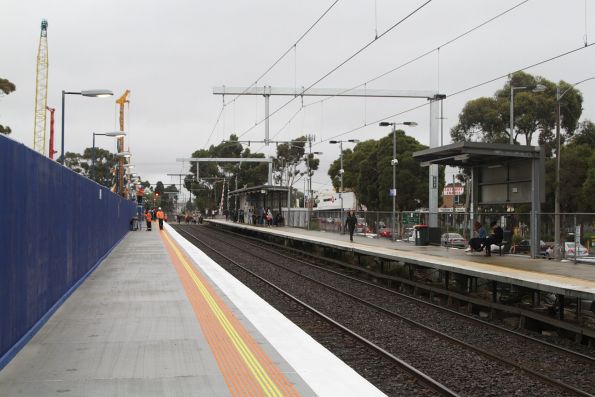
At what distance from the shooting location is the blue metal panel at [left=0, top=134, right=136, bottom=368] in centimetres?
558

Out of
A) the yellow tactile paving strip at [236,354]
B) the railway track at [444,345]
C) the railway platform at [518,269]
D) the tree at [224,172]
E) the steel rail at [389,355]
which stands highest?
the tree at [224,172]

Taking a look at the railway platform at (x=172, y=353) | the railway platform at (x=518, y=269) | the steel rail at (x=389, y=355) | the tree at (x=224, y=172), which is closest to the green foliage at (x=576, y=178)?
the railway platform at (x=518, y=269)

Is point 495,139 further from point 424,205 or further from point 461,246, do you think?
point 461,246

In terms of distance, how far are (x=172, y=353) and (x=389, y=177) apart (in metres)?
46.7

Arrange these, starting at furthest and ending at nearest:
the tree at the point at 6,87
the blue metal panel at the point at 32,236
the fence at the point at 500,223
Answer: the tree at the point at 6,87 → the fence at the point at 500,223 → the blue metal panel at the point at 32,236

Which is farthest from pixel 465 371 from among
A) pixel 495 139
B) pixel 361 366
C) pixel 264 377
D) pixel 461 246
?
pixel 495 139

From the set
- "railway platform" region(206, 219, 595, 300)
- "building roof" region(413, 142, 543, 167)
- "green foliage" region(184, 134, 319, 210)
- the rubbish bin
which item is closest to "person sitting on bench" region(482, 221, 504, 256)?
"railway platform" region(206, 219, 595, 300)

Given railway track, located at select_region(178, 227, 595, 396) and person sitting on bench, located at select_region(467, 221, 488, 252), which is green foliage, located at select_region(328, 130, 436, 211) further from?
railway track, located at select_region(178, 227, 595, 396)

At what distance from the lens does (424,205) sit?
53.9 meters

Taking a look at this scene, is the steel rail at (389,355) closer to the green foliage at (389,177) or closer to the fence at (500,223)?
the fence at (500,223)

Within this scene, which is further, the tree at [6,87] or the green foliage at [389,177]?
the green foliage at [389,177]

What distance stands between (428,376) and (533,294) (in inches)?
244

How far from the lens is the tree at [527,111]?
38531 mm

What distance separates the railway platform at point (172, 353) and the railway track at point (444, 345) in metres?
1.60
